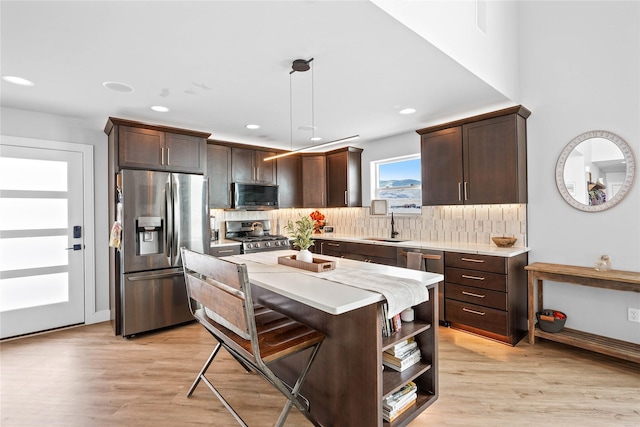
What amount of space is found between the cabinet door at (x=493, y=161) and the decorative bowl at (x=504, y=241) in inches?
16.4

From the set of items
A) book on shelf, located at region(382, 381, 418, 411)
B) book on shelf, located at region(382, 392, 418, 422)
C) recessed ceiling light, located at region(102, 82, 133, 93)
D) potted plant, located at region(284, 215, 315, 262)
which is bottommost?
book on shelf, located at region(382, 392, 418, 422)

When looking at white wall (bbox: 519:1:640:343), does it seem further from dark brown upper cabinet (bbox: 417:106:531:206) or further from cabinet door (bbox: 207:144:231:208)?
cabinet door (bbox: 207:144:231:208)

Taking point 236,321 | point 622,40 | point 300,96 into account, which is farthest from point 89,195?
point 622,40

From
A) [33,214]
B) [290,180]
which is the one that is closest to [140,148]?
[33,214]

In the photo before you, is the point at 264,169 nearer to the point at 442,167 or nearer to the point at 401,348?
the point at 442,167

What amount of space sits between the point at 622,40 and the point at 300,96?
293 centimetres

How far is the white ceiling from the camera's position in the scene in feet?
5.93

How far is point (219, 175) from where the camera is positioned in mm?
4660

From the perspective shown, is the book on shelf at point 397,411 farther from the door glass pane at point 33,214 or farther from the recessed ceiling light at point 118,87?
the door glass pane at point 33,214

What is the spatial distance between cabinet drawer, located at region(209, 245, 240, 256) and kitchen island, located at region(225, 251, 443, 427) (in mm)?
2108

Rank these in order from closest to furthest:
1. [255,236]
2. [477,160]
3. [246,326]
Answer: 1. [246,326]
2. [477,160]
3. [255,236]

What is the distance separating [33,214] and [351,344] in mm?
3917

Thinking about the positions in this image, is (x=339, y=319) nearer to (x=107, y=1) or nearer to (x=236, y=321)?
(x=236, y=321)

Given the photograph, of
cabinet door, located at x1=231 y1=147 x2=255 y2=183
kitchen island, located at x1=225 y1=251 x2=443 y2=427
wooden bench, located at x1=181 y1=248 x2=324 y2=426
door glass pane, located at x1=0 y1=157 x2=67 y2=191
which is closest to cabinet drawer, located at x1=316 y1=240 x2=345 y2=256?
cabinet door, located at x1=231 y1=147 x2=255 y2=183
